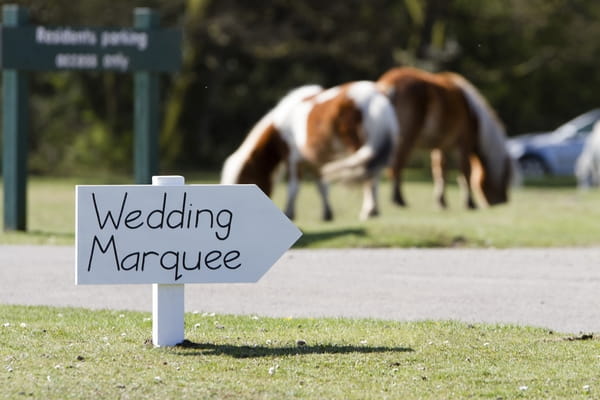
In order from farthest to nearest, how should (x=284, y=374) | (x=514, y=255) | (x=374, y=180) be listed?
(x=374, y=180) < (x=514, y=255) < (x=284, y=374)

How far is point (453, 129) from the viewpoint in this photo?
66.0 ft

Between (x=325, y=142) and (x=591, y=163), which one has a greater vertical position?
(x=325, y=142)

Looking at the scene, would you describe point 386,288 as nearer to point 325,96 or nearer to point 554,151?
point 325,96

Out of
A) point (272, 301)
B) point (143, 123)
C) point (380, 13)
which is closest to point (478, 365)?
point (272, 301)

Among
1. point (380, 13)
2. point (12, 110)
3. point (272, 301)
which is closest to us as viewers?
point (272, 301)

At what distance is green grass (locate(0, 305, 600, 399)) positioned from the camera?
22.3 ft

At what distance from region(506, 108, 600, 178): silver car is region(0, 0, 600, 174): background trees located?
3814 millimetres

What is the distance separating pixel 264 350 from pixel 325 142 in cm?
976

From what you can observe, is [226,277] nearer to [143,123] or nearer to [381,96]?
[143,123]

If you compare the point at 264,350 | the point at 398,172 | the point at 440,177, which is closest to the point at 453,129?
the point at 440,177

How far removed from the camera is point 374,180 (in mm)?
17344

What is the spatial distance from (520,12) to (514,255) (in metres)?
22.6

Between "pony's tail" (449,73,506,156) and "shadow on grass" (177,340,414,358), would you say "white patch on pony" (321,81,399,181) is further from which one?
"shadow on grass" (177,340,414,358)

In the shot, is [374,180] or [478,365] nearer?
[478,365]
